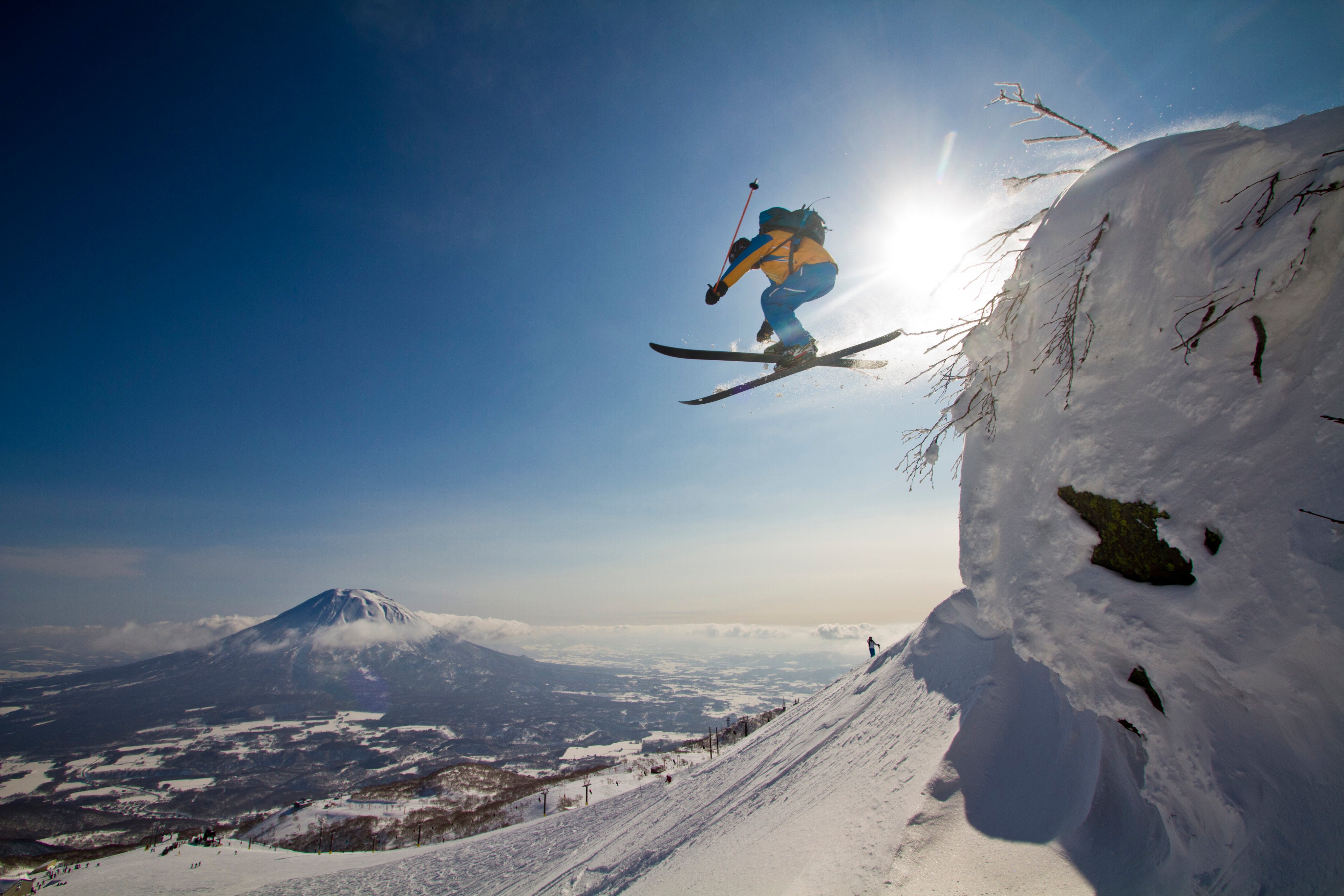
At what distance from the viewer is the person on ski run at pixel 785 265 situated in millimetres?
6770

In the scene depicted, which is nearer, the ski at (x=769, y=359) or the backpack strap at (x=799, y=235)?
the backpack strap at (x=799, y=235)

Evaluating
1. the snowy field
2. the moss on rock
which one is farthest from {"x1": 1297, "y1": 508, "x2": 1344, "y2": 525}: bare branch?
the snowy field

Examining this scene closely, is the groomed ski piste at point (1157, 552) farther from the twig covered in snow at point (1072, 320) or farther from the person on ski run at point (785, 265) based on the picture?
the person on ski run at point (785, 265)

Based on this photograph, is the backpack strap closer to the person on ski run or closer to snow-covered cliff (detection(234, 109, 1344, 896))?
the person on ski run

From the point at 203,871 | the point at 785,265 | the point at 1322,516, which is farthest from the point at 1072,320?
the point at 203,871

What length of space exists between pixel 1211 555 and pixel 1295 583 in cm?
37

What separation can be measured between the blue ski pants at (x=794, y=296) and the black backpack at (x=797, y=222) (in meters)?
0.42

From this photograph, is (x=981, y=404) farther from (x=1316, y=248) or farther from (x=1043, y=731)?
(x=1043, y=731)

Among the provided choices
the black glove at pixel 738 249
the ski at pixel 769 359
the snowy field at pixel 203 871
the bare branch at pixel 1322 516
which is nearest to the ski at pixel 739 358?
the ski at pixel 769 359

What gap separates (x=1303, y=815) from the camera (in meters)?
2.63

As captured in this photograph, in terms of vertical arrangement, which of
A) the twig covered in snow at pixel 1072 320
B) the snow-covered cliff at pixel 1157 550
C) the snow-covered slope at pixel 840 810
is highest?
the twig covered in snow at pixel 1072 320

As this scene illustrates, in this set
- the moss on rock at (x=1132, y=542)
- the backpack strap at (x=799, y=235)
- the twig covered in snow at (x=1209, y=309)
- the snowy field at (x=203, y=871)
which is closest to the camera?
the twig covered in snow at (x=1209, y=309)

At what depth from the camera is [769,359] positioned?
8500 mm

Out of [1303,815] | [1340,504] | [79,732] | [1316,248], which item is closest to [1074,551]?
[1340,504]
